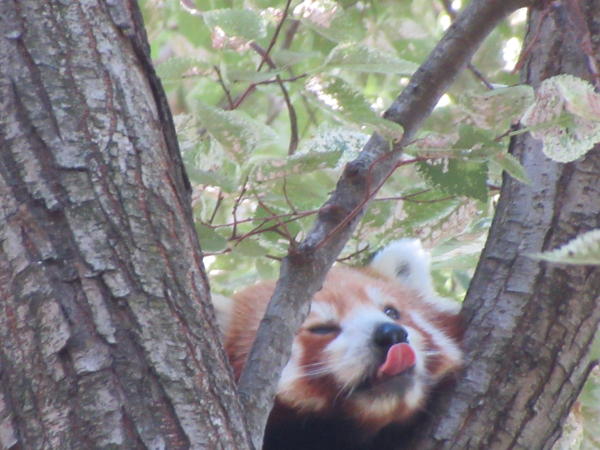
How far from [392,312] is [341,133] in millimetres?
813

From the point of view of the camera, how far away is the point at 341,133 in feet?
5.36

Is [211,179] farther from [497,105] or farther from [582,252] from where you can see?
[582,252]

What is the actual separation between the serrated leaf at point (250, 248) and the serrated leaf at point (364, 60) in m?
0.49

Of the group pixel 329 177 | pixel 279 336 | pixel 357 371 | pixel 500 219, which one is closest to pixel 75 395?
pixel 279 336

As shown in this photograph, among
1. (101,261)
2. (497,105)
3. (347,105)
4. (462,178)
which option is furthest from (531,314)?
(101,261)

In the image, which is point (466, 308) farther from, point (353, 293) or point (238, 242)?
point (238, 242)

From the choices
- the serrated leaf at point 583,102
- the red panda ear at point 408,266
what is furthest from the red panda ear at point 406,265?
the serrated leaf at point 583,102

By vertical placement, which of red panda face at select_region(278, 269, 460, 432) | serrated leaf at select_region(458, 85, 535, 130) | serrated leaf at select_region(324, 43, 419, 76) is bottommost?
red panda face at select_region(278, 269, 460, 432)

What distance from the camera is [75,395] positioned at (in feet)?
3.56

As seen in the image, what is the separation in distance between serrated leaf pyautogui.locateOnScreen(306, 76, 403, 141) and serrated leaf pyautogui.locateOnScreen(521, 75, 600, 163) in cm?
28

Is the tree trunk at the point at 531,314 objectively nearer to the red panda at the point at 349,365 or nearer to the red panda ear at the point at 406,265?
the red panda at the point at 349,365

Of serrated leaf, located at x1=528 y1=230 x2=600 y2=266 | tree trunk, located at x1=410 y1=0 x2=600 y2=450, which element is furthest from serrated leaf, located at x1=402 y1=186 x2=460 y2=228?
serrated leaf, located at x1=528 y1=230 x2=600 y2=266

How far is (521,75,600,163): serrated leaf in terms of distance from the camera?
1.36 meters

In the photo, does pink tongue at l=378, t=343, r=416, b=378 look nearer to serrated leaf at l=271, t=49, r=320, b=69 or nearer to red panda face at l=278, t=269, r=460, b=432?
red panda face at l=278, t=269, r=460, b=432
